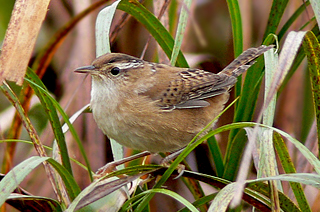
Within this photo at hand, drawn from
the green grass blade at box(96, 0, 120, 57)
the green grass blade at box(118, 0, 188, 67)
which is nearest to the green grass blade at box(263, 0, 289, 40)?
the green grass blade at box(118, 0, 188, 67)

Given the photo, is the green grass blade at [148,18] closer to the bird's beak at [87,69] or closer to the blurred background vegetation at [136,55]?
the bird's beak at [87,69]

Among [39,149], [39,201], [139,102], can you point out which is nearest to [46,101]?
[39,149]

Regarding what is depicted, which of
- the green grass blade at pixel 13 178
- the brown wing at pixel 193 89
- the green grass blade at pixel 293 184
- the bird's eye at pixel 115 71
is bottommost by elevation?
the green grass blade at pixel 293 184

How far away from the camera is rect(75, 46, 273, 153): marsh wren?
2189 millimetres

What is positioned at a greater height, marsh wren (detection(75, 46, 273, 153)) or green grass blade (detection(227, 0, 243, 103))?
green grass blade (detection(227, 0, 243, 103))

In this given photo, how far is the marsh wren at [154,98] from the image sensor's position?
219 cm

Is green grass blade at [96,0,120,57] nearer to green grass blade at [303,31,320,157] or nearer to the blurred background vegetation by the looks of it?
green grass blade at [303,31,320,157]

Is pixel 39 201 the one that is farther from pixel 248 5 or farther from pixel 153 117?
pixel 248 5

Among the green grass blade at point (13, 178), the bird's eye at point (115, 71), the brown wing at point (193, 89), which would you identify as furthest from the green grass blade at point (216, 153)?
the green grass blade at point (13, 178)

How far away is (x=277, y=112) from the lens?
145 inches

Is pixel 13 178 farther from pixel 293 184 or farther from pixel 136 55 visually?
pixel 136 55

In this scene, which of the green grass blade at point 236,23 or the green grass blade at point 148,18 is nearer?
the green grass blade at point 148,18

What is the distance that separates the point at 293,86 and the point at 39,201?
242cm

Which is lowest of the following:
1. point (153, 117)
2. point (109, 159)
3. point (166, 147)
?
point (109, 159)
